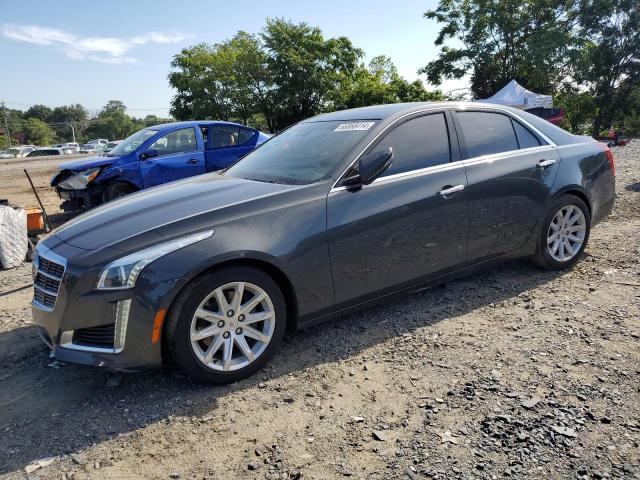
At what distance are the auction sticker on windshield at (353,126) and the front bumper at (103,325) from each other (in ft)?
6.05

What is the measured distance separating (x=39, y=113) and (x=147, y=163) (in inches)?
5593

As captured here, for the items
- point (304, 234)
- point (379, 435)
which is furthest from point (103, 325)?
point (379, 435)

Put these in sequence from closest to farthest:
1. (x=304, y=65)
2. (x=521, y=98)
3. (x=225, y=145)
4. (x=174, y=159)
Result: (x=174, y=159) < (x=225, y=145) < (x=521, y=98) < (x=304, y=65)

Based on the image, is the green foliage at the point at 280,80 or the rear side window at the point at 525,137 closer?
the rear side window at the point at 525,137

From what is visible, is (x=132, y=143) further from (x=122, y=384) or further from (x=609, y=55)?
(x=609, y=55)

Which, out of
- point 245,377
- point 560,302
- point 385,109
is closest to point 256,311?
point 245,377

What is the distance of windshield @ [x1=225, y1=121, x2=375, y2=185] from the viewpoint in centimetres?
342

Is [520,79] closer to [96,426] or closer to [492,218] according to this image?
[492,218]

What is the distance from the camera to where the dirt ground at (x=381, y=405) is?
7.30ft

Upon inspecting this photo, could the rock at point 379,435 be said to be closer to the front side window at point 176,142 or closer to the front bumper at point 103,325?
the front bumper at point 103,325

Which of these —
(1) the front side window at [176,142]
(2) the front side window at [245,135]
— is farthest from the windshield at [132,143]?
(2) the front side window at [245,135]

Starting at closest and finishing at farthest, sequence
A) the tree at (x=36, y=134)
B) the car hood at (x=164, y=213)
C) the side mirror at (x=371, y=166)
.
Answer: the car hood at (x=164, y=213), the side mirror at (x=371, y=166), the tree at (x=36, y=134)

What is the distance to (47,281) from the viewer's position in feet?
9.57

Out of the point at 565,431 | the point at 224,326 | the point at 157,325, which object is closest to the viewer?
the point at 565,431
